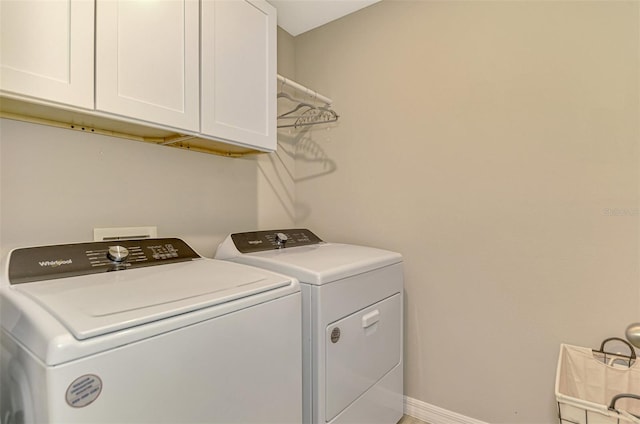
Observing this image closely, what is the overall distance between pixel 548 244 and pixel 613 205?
0.27 metres

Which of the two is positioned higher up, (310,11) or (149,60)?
(310,11)

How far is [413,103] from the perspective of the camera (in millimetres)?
1809

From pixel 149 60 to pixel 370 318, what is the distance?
1321 millimetres

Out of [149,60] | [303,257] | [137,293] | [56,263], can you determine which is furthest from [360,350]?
[149,60]

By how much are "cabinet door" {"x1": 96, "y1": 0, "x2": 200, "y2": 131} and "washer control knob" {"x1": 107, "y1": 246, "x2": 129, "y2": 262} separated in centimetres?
47

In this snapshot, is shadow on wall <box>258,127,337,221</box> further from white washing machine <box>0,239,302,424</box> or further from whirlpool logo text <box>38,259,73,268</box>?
whirlpool logo text <box>38,259,73,268</box>

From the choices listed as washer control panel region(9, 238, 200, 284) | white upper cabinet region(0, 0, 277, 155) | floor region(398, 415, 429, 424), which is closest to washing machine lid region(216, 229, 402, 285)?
washer control panel region(9, 238, 200, 284)

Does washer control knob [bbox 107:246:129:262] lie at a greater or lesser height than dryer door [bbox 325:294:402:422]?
greater

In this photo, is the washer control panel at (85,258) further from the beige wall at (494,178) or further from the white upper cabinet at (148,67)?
the beige wall at (494,178)

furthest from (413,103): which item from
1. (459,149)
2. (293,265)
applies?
(293,265)

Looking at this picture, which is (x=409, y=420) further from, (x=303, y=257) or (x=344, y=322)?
(x=303, y=257)

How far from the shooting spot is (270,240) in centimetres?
170

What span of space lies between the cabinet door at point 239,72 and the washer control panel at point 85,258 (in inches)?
20.5

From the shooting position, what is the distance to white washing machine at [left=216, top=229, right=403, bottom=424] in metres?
1.18
